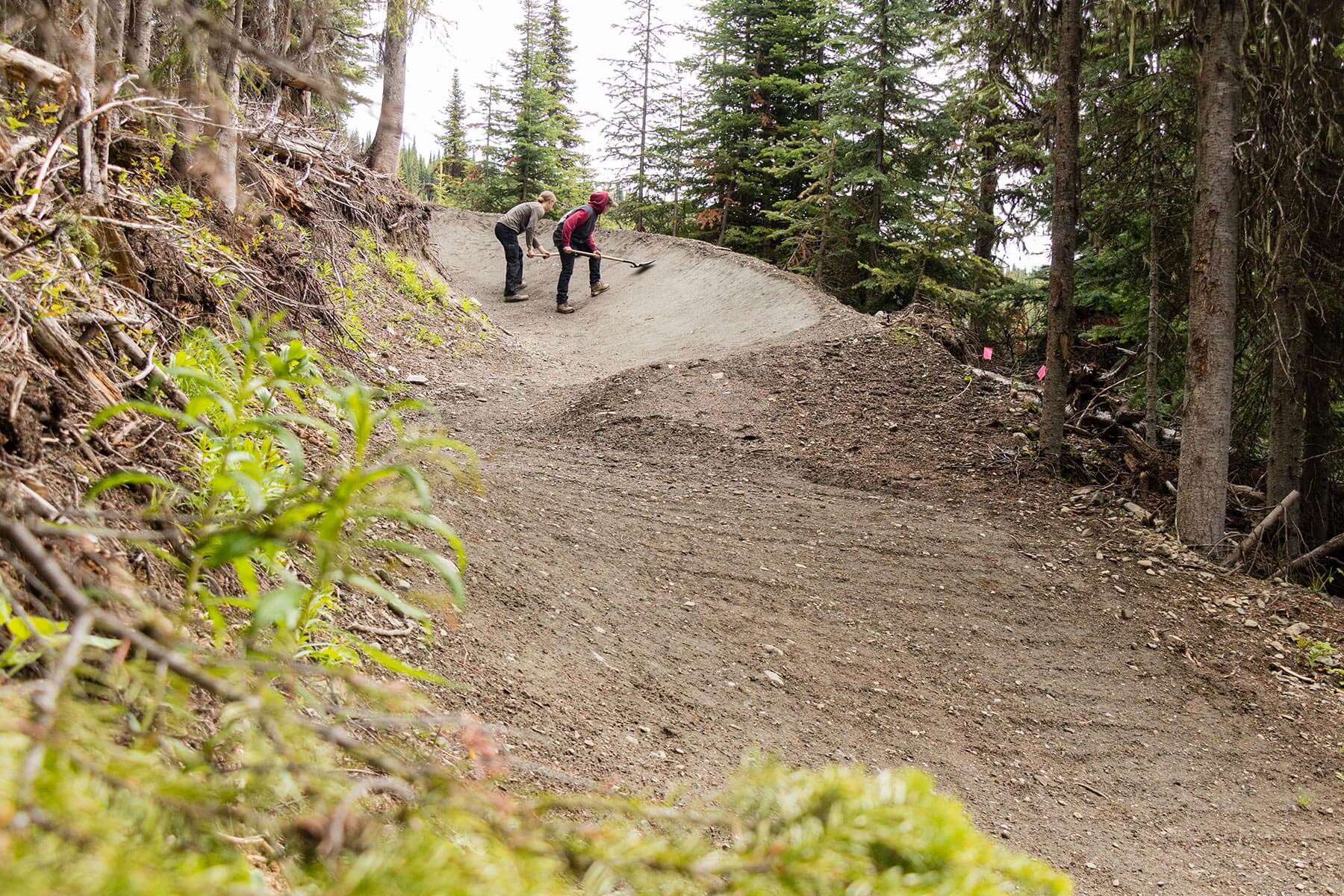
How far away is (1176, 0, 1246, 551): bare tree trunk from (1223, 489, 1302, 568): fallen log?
189mm

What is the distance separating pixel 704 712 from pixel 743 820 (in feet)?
11.3

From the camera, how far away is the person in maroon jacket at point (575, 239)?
16.2 meters

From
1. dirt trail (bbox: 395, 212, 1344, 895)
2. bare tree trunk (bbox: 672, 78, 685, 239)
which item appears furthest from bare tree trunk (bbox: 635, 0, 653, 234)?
dirt trail (bbox: 395, 212, 1344, 895)

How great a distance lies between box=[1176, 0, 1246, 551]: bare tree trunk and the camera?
7.29 metres

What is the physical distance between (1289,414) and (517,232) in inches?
507

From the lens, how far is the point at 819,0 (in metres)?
18.9

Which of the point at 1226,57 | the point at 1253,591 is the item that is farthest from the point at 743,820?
the point at 1226,57

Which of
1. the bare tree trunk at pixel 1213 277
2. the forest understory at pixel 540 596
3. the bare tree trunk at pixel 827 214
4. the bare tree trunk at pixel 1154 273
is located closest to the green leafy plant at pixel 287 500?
the forest understory at pixel 540 596

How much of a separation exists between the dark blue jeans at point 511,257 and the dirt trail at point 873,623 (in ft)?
22.0

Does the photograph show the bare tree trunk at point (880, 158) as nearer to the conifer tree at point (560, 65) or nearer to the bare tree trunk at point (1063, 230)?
the bare tree trunk at point (1063, 230)

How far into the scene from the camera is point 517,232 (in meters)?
16.7

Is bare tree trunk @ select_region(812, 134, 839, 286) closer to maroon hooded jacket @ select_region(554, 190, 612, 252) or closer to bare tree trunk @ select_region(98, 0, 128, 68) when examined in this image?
maroon hooded jacket @ select_region(554, 190, 612, 252)

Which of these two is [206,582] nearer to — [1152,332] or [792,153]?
Result: [1152,332]

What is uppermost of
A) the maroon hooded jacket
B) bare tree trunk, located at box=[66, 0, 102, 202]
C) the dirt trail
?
the maroon hooded jacket
